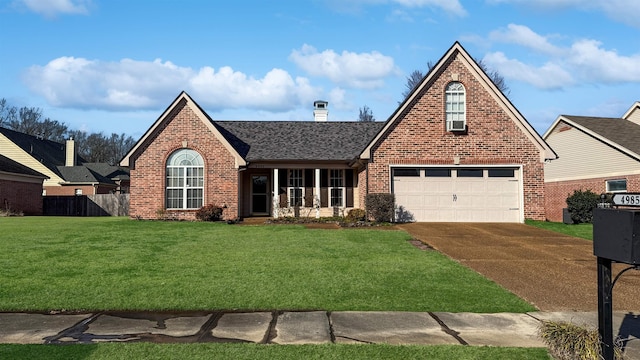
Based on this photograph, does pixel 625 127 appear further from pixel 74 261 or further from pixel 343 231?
pixel 74 261

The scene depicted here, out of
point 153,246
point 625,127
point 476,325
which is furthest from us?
point 625,127

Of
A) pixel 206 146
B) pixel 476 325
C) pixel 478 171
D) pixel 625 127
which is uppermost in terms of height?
pixel 625 127

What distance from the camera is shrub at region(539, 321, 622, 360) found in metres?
4.35

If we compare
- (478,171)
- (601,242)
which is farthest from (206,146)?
(601,242)

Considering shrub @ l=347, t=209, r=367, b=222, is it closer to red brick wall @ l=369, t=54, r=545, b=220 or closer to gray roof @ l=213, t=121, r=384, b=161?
red brick wall @ l=369, t=54, r=545, b=220

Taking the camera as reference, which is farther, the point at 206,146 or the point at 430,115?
the point at 206,146

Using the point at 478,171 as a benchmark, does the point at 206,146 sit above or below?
above

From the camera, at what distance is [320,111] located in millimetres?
27531

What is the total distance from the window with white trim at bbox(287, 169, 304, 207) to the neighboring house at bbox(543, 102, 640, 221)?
15426 millimetres

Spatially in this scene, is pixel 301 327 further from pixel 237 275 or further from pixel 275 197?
pixel 275 197

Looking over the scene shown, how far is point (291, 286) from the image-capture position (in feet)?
25.1

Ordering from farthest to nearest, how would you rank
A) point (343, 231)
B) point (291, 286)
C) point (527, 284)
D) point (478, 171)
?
point (478, 171), point (343, 231), point (527, 284), point (291, 286)

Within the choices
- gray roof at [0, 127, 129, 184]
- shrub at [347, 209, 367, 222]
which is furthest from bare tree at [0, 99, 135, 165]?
shrub at [347, 209, 367, 222]

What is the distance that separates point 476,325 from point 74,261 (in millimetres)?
8679
